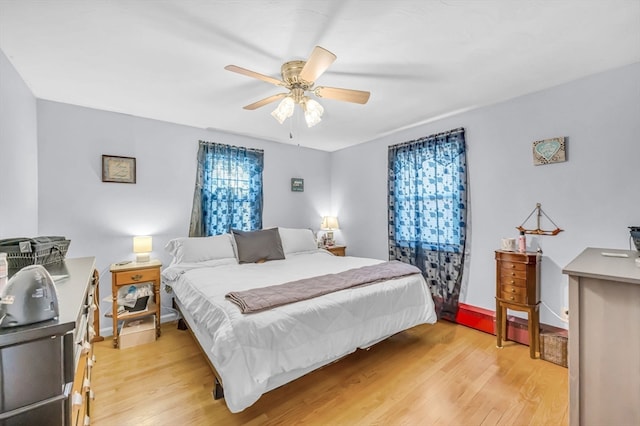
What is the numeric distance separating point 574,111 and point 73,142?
15.4 ft

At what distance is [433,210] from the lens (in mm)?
3330

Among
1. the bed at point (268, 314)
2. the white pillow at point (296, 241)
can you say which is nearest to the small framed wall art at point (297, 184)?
the white pillow at point (296, 241)

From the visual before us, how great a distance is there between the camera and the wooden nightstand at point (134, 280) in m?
2.59

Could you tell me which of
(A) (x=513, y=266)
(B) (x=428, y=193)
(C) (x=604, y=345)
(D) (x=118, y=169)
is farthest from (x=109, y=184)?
(A) (x=513, y=266)

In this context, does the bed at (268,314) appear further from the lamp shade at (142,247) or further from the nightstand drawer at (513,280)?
the nightstand drawer at (513,280)

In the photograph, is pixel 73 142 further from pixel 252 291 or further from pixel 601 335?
pixel 601 335

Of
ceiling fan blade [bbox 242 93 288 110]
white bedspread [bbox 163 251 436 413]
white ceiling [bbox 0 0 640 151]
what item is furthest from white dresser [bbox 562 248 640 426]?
ceiling fan blade [bbox 242 93 288 110]

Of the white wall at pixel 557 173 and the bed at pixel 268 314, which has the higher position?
the white wall at pixel 557 173

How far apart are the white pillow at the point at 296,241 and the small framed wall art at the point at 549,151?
264 centimetres

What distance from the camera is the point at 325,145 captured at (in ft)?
14.7

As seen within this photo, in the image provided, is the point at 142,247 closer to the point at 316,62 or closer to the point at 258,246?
the point at 258,246

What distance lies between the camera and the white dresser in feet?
3.65

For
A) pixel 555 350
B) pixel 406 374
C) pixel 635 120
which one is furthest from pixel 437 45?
pixel 555 350

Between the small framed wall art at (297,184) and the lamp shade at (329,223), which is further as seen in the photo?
the lamp shade at (329,223)
